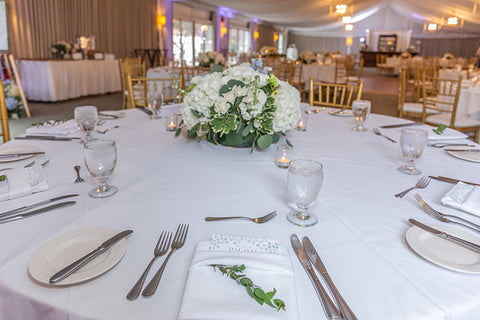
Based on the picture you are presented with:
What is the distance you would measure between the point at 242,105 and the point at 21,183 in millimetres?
765

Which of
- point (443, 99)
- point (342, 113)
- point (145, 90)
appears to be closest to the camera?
point (342, 113)

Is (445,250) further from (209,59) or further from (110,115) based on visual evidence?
(209,59)

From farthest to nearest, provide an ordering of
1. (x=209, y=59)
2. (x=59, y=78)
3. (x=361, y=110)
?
(x=59, y=78), (x=209, y=59), (x=361, y=110)

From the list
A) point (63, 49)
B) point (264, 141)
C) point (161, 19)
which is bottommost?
point (264, 141)

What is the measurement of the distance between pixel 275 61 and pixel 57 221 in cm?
802

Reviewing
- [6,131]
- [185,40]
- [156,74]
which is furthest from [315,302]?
[185,40]

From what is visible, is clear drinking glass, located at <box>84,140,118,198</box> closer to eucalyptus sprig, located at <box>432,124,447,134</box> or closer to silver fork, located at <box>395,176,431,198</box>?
silver fork, located at <box>395,176,431,198</box>

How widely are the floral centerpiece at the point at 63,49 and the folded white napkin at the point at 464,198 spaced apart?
27.6ft

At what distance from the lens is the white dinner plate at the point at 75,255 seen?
0.64 meters

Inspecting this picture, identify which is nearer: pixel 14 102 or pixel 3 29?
pixel 14 102

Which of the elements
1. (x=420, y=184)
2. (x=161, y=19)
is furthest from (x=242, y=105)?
(x=161, y=19)

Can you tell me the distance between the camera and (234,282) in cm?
64

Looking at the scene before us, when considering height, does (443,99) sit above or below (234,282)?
above

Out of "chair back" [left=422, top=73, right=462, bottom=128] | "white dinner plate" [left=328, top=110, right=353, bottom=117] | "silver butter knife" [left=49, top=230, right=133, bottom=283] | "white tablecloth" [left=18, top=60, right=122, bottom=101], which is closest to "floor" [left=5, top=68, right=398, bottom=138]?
"white tablecloth" [left=18, top=60, right=122, bottom=101]
